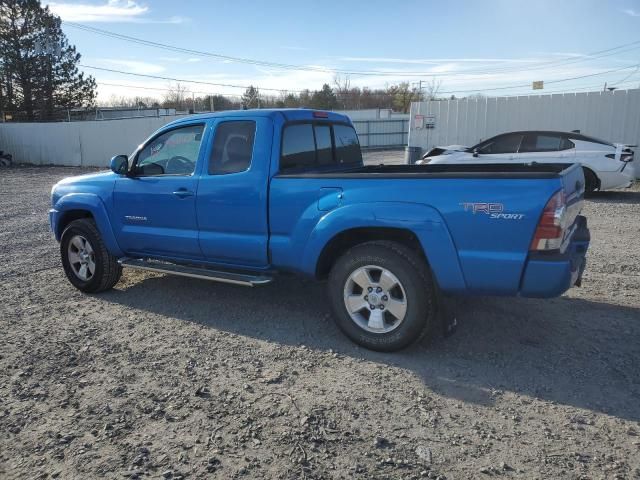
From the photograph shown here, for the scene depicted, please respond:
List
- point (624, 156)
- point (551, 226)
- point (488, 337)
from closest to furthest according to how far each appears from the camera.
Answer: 1. point (551, 226)
2. point (488, 337)
3. point (624, 156)

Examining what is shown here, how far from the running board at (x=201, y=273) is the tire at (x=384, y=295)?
2.40 feet

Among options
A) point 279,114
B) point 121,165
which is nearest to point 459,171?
point 279,114

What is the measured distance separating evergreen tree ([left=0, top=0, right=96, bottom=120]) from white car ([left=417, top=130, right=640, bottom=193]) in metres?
31.6

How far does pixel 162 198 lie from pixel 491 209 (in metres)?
3.17

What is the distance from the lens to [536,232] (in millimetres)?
3418

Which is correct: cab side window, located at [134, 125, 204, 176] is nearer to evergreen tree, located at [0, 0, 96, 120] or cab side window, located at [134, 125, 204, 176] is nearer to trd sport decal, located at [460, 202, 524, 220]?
trd sport decal, located at [460, 202, 524, 220]

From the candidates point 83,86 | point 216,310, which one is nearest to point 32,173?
point 83,86

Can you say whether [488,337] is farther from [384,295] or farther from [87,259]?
[87,259]

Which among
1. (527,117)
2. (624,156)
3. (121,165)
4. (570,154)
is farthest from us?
(527,117)

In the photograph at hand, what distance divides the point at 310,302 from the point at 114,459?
2783mm

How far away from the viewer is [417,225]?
3.78m

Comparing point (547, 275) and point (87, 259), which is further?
point (87, 259)

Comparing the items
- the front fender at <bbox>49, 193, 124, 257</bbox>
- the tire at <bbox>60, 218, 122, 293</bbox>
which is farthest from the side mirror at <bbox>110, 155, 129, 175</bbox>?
the tire at <bbox>60, 218, 122, 293</bbox>

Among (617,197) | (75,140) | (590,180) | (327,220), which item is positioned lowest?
(617,197)
